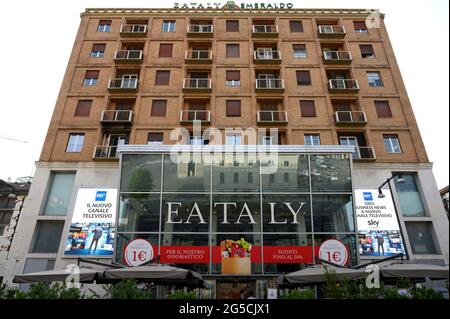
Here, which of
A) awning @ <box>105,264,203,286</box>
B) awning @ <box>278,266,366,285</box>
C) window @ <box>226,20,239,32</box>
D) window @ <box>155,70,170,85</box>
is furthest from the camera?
window @ <box>226,20,239,32</box>

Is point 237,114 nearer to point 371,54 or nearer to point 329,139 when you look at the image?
point 329,139

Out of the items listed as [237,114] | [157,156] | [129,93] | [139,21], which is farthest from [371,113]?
[139,21]

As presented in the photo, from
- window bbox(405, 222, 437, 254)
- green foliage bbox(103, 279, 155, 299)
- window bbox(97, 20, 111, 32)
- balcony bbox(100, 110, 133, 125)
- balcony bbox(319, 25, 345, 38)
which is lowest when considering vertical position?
green foliage bbox(103, 279, 155, 299)

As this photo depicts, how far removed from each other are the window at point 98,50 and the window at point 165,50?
15.1ft

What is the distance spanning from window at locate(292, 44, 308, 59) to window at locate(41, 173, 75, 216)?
18876mm

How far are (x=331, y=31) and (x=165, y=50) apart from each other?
13.8 m

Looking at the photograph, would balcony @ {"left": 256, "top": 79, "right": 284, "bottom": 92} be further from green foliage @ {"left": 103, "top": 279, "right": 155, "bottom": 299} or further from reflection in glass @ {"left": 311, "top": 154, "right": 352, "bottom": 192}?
green foliage @ {"left": 103, "top": 279, "right": 155, "bottom": 299}

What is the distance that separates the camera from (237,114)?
22938 millimetres

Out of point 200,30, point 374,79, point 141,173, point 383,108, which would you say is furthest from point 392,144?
point 200,30

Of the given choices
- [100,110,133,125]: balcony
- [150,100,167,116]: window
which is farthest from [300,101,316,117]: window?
[100,110,133,125]: balcony

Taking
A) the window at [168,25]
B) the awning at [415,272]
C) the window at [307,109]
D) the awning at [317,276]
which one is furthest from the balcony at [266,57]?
the awning at [415,272]

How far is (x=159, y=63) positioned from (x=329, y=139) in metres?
14.0

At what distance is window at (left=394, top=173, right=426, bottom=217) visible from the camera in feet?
64.6

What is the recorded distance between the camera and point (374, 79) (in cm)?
2444
